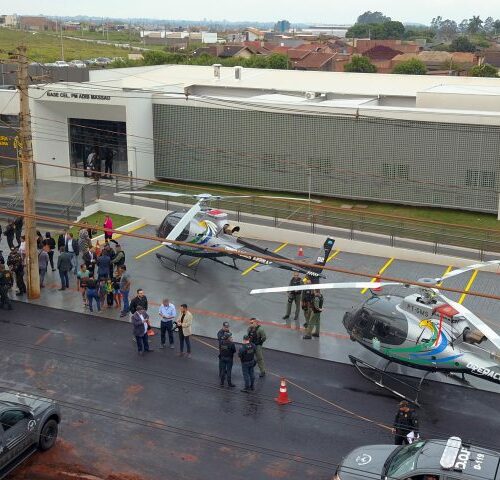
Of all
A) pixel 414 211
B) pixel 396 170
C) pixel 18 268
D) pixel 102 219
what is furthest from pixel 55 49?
pixel 18 268

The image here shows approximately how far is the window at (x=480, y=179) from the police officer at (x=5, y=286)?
19.1m

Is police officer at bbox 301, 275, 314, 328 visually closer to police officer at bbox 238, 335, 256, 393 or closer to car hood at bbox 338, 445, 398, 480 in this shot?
police officer at bbox 238, 335, 256, 393

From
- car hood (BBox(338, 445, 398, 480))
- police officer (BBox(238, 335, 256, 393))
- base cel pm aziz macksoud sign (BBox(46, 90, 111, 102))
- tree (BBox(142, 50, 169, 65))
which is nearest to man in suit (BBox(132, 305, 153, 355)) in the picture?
police officer (BBox(238, 335, 256, 393))

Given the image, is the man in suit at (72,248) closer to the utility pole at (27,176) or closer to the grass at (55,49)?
the utility pole at (27,176)

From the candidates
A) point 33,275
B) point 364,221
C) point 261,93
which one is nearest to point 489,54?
point 261,93

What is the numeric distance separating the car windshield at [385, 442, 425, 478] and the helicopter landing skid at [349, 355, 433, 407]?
407cm

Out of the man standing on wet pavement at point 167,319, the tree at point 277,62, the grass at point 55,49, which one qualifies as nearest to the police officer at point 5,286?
the man standing on wet pavement at point 167,319

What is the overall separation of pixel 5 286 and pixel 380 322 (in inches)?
435

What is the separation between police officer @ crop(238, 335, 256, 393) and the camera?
16.2 m

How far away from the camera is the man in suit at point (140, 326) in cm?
1803

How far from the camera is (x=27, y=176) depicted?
21.3 m

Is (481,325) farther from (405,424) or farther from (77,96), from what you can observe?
(77,96)

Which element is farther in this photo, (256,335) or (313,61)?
(313,61)

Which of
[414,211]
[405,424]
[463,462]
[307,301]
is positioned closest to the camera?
[463,462]
